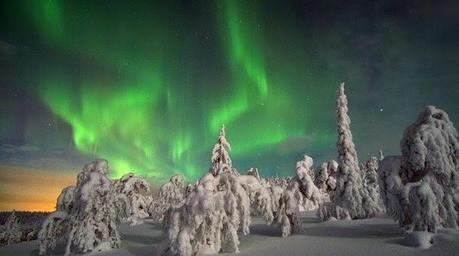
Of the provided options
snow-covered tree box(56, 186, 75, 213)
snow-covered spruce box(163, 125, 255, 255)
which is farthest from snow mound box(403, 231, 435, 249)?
snow-covered tree box(56, 186, 75, 213)

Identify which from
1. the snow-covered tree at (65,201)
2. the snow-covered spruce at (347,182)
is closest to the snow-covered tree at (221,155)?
the snow-covered spruce at (347,182)

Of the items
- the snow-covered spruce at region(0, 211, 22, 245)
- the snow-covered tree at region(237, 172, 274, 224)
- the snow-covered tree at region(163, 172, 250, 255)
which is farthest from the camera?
the snow-covered spruce at region(0, 211, 22, 245)

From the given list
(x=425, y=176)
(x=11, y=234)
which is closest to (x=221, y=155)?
(x=425, y=176)

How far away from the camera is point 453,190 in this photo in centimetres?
1666

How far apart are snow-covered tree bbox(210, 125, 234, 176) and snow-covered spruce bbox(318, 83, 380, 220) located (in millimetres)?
9035

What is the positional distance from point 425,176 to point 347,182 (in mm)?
13532

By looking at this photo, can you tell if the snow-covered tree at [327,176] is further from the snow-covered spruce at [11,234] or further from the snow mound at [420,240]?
the snow-covered spruce at [11,234]

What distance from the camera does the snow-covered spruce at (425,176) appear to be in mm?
15988

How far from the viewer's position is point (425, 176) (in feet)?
55.3

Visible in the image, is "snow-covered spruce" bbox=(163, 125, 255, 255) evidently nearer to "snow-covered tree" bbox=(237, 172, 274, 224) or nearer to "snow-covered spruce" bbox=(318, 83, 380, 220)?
"snow-covered tree" bbox=(237, 172, 274, 224)

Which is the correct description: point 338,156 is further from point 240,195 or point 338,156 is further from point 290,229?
point 240,195

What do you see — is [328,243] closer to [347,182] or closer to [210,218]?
[210,218]

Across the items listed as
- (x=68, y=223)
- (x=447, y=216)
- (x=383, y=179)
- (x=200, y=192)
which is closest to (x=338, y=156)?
(x=383, y=179)

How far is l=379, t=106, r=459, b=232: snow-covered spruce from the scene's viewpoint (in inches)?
629
